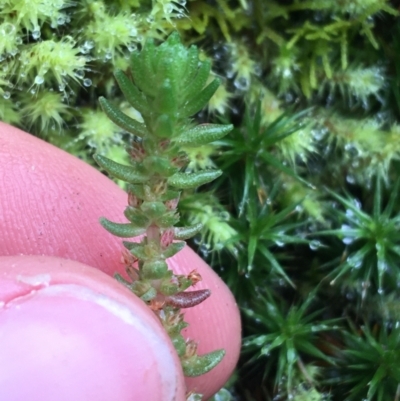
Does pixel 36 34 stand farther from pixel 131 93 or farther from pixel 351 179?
pixel 351 179

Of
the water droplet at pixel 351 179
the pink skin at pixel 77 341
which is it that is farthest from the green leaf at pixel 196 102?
the water droplet at pixel 351 179

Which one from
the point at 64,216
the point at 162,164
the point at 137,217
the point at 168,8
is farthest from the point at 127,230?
the point at 168,8

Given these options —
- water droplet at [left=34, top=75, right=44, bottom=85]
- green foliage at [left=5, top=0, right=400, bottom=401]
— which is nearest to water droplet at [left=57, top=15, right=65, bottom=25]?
green foliage at [left=5, top=0, right=400, bottom=401]

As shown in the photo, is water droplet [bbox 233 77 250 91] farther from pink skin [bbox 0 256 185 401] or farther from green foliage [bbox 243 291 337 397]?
pink skin [bbox 0 256 185 401]

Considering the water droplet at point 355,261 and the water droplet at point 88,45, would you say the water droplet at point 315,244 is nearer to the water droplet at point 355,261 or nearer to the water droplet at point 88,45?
the water droplet at point 355,261

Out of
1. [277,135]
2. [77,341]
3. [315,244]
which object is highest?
[277,135]
